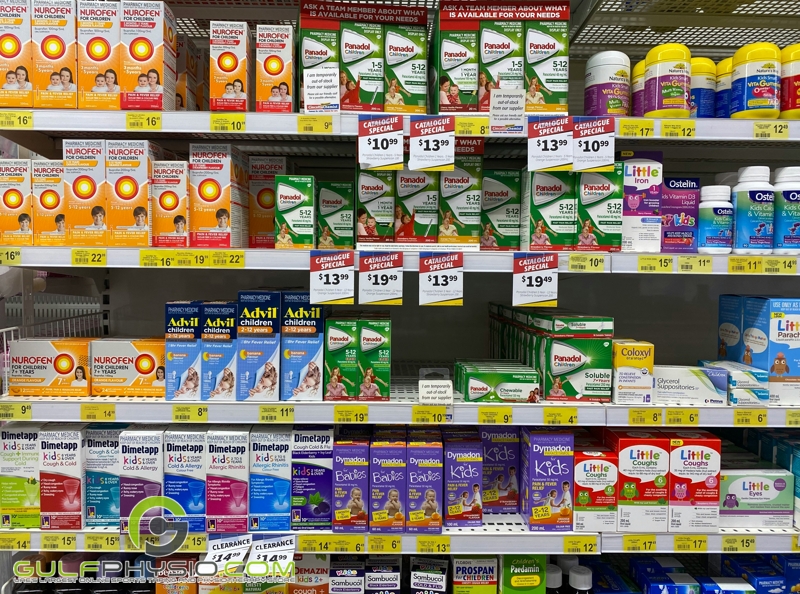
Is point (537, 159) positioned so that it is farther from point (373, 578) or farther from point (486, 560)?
point (373, 578)

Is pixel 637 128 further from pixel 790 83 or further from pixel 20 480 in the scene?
pixel 20 480

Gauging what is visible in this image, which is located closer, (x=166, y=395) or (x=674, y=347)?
(x=166, y=395)

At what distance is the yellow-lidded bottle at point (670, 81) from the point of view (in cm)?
174

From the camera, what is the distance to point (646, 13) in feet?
6.81

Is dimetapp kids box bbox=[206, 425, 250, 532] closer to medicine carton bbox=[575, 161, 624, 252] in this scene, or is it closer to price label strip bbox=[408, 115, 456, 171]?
price label strip bbox=[408, 115, 456, 171]

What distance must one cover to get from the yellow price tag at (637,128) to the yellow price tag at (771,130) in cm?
36

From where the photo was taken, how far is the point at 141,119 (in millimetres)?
1725

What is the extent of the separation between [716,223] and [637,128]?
44cm

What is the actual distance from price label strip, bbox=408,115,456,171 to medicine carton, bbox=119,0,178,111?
871mm

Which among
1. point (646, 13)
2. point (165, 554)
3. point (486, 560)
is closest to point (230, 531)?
point (165, 554)

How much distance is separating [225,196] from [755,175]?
1865mm

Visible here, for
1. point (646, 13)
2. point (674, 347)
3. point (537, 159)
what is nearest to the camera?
point (537, 159)

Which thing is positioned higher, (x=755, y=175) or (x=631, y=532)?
(x=755, y=175)

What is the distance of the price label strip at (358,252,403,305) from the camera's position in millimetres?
1743
